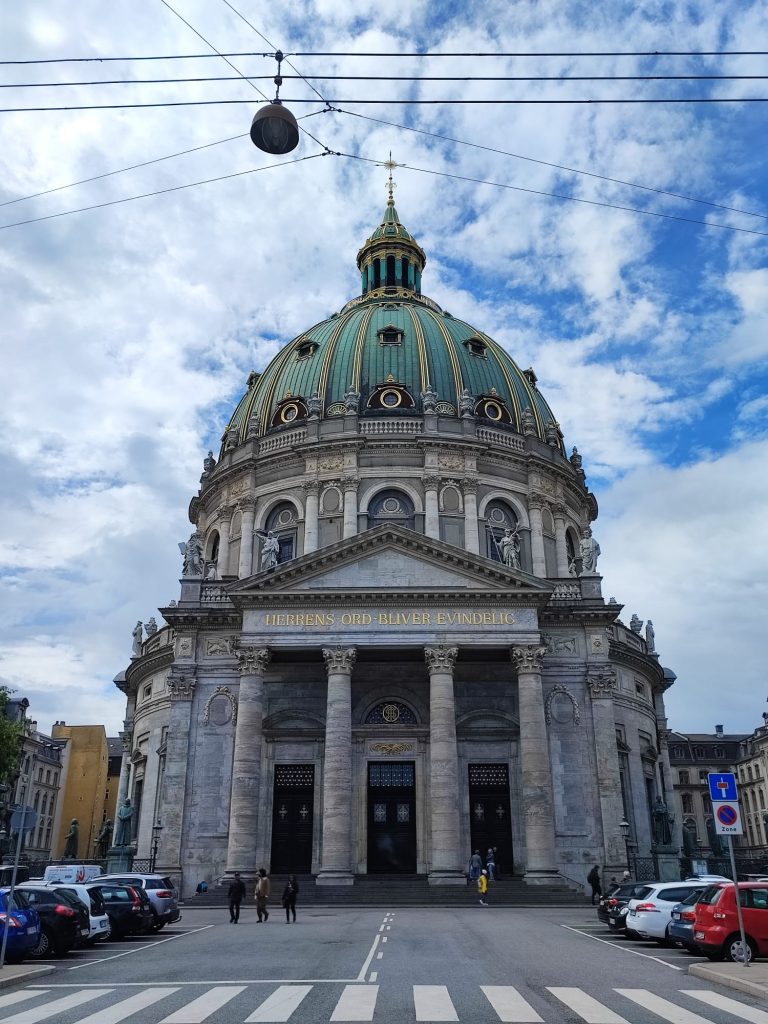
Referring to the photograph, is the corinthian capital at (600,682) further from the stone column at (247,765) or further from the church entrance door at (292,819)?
the stone column at (247,765)

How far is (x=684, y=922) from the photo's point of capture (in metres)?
19.1

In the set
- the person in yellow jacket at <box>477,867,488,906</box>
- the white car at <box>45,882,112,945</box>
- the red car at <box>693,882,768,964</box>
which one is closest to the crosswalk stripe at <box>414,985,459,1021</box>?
the red car at <box>693,882,768,964</box>

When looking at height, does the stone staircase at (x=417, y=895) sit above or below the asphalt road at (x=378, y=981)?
above

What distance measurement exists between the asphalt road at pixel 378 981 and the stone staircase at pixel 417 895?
9.79m

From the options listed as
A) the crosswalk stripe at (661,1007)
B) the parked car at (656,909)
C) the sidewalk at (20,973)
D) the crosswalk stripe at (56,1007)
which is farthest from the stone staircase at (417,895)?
the crosswalk stripe at (661,1007)

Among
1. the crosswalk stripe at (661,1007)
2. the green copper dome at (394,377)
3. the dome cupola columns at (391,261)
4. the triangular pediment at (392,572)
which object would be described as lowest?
the crosswalk stripe at (661,1007)

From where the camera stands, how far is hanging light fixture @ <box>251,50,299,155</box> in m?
13.6

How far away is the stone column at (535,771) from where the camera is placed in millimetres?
34938

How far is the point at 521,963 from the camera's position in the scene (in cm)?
1609

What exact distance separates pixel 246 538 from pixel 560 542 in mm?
17385

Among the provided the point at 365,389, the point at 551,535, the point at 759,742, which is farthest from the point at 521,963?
the point at 759,742

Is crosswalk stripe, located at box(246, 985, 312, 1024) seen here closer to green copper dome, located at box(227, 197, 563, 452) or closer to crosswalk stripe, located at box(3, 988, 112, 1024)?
crosswalk stripe, located at box(3, 988, 112, 1024)

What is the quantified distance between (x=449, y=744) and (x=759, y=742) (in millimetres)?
65137

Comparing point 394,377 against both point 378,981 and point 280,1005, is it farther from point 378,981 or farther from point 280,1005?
point 280,1005
